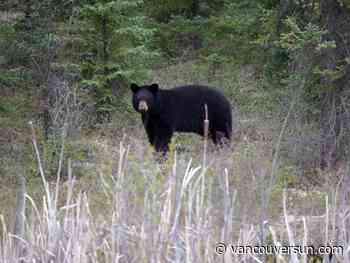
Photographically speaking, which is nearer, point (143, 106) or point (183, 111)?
point (143, 106)

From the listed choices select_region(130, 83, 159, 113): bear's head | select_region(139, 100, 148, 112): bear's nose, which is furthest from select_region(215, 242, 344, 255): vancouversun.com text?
select_region(130, 83, 159, 113): bear's head

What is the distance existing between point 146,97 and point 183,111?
28.0 inches

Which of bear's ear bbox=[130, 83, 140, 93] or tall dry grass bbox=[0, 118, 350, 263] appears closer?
tall dry grass bbox=[0, 118, 350, 263]

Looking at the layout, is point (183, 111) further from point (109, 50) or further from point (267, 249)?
point (267, 249)

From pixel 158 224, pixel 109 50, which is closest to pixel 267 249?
pixel 158 224

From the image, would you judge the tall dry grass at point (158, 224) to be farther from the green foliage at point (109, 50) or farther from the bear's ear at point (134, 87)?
the green foliage at point (109, 50)

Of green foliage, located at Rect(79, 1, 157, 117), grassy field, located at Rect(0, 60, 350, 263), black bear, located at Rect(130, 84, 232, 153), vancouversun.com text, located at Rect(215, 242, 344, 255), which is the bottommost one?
vancouversun.com text, located at Rect(215, 242, 344, 255)

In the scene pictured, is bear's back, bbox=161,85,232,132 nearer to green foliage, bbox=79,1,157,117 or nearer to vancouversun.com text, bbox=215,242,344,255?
green foliage, bbox=79,1,157,117

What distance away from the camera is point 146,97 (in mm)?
12180

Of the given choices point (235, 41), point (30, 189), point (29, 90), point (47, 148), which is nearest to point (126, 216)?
point (30, 189)

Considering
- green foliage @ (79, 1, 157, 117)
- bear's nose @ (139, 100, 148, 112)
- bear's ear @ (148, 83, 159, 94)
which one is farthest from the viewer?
green foliage @ (79, 1, 157, 117)

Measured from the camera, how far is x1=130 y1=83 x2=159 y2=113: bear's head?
12141mm

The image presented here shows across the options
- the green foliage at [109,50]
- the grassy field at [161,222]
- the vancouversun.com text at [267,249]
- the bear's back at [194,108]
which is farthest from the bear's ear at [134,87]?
the vancouversun.com text at [267,249]

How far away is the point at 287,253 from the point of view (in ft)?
15.3
